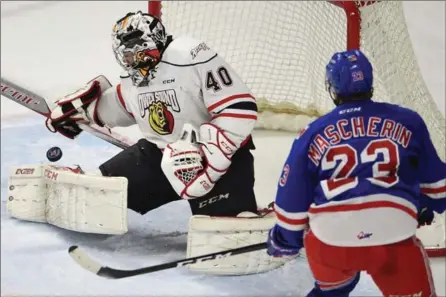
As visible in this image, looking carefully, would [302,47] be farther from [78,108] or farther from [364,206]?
[364,206]

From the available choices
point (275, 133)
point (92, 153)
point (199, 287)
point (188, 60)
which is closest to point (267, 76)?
point (275, 133)

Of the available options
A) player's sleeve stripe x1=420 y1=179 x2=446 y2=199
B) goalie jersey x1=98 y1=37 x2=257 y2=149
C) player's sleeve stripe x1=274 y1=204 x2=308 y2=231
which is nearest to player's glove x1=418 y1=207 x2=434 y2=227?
player's sleeve stripe x1=420 y1=179 x2=446 y2=199

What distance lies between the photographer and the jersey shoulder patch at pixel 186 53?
224cm

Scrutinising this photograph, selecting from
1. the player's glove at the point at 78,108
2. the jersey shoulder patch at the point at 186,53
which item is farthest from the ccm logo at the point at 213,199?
the player's glove at the point at 78,108

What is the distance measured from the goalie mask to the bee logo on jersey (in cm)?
6

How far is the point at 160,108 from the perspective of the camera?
2299 mm

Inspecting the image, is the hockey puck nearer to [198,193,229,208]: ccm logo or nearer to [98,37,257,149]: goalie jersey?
[98,37,257,149]: goalie jersey

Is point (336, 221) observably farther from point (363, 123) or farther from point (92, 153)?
point (92, 153)

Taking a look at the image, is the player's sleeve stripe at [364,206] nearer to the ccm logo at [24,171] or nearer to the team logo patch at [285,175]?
the team logo patch at [285,175]

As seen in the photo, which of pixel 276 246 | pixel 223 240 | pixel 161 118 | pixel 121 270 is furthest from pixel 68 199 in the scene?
pixel 276 246

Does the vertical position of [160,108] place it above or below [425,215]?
above

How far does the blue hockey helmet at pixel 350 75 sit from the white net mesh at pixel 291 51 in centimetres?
71

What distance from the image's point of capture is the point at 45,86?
3.57 meters

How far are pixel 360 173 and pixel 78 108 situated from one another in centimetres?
108
